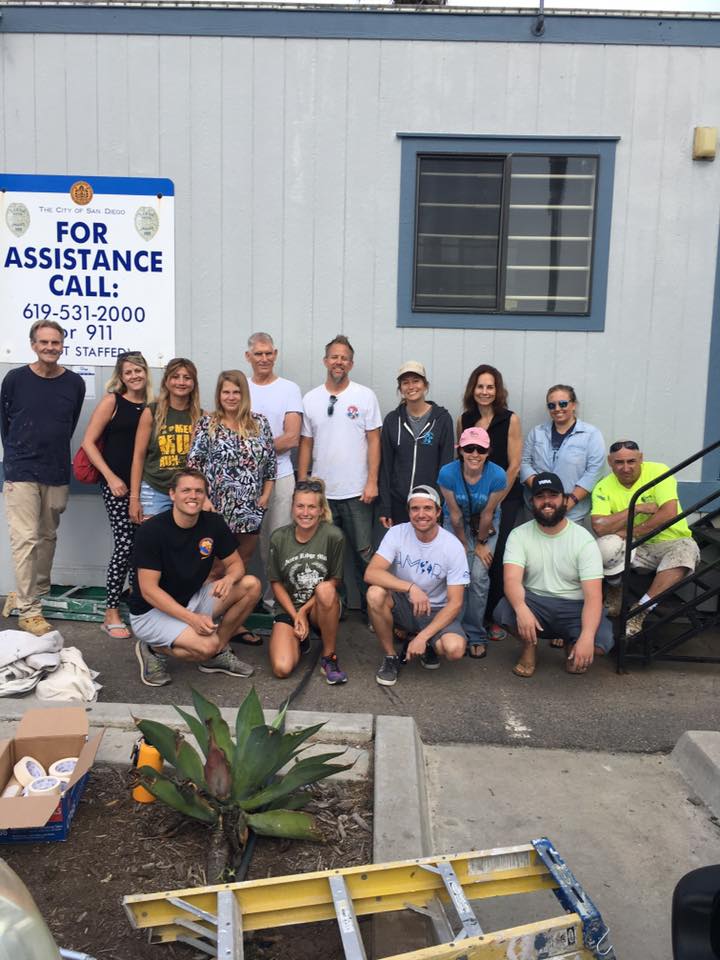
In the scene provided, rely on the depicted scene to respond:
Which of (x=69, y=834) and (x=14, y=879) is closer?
(x=14, y=879)

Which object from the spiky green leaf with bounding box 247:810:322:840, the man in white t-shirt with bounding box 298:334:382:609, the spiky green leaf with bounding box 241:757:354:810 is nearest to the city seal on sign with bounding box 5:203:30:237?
the man in white t-shirt with bounding box 298:334:382:609

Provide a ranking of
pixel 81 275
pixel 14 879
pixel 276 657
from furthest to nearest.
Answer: pixel 81 275
pixel 276 657
pixel 14 879

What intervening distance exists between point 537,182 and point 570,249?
560 mm

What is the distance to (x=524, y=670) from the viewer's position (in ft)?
17.0

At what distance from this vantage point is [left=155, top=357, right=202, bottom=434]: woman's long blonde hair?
551 centimetres

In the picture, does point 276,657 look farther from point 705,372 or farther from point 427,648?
point 705,372

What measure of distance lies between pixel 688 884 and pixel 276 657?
3.40 m

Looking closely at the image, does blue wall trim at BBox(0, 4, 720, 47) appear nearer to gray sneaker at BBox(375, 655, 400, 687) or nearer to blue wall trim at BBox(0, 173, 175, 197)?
blue wall trim at BBox(0, 173, 175, 197)

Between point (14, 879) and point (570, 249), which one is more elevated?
point (570, 249)

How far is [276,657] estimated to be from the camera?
16.5ft

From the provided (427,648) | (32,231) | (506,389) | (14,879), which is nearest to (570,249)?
(506,389)

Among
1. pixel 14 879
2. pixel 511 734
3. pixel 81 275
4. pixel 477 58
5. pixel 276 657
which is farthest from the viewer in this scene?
pixel 81 275

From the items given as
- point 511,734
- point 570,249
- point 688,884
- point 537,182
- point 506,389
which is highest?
point 537,182

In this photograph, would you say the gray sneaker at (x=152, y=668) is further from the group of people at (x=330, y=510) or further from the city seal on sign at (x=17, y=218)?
the city seal on sign at (x=17, y=218)
